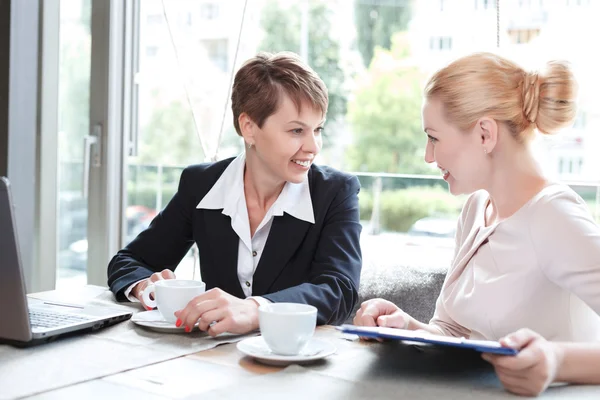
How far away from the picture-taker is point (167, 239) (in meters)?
1.81

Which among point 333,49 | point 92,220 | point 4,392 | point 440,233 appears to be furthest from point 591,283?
point 333,49

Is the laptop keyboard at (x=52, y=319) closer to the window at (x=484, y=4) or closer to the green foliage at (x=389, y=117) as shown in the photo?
the window at (x=484, y=4)

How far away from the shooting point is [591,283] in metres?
1.15

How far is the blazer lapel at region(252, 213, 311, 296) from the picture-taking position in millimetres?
1711

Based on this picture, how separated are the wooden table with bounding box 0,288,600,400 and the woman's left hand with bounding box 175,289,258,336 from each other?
0.23 feet

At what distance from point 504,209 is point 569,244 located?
218 mm

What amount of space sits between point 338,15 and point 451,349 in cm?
732

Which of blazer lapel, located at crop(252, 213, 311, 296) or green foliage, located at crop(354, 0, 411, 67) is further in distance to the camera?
green foliage, located at crop(354, 0, 411, 67)

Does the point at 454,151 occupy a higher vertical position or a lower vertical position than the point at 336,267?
higher

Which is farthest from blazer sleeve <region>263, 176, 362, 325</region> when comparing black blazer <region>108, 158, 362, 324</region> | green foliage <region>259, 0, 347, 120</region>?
green foliage <region>259, 0, 347, 120</region>

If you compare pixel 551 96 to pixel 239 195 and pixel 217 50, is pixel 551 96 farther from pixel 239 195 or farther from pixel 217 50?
pixel 217 50

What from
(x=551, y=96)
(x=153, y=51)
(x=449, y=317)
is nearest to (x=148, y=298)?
(x=449, y=317)

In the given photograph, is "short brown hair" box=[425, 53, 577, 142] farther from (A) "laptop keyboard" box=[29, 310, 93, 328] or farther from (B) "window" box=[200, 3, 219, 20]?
(B) "window" box=[200, 3, 219, 20]

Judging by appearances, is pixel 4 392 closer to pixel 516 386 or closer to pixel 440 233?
pixel 516 386
